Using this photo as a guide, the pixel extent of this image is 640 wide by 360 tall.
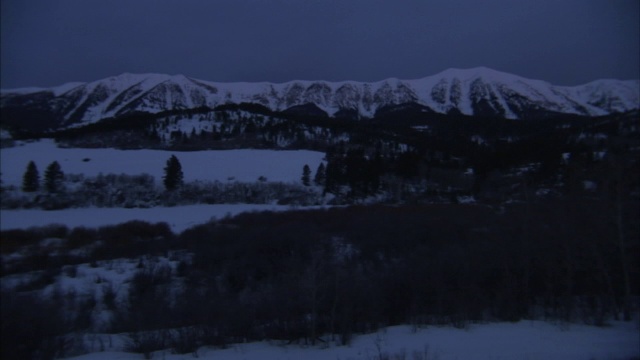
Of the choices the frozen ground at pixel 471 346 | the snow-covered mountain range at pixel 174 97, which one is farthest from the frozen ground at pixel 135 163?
the frozen ground at pixel 471 346

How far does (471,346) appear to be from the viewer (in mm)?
6828

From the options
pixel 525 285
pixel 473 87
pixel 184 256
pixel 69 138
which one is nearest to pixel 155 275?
pixel 184 256

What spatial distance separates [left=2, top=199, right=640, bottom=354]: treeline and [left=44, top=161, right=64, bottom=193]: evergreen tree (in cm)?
98

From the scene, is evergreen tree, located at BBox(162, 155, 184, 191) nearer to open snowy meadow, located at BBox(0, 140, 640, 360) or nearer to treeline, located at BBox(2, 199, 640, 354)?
open snowy meadow, located at BBox(0, 140, 640, 360)

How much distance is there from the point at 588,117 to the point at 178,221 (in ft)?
55.1

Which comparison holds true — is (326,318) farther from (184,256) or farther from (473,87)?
(473,87)

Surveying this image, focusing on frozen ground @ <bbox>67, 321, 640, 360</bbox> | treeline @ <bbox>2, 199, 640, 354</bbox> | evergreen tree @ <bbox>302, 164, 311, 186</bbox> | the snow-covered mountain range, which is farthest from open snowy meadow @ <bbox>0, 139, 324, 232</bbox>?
frozen ground @ <bbox>67, 321, 640, 360</bbox>

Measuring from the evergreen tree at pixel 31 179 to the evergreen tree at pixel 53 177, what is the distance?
191 mm

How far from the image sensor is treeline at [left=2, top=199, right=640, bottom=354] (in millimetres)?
7723

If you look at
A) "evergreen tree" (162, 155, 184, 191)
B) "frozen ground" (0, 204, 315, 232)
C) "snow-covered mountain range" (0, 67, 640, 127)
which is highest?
"snow-covered mountain range" (0, 67, 640, 127)

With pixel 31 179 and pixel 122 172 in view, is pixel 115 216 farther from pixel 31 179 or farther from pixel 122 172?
pixel 122 172

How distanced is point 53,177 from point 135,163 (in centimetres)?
292

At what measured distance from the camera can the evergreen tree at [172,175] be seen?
6891 millimetres

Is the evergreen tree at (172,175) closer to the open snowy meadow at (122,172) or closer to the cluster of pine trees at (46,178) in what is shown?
the open snowy meadow at (122,172)
